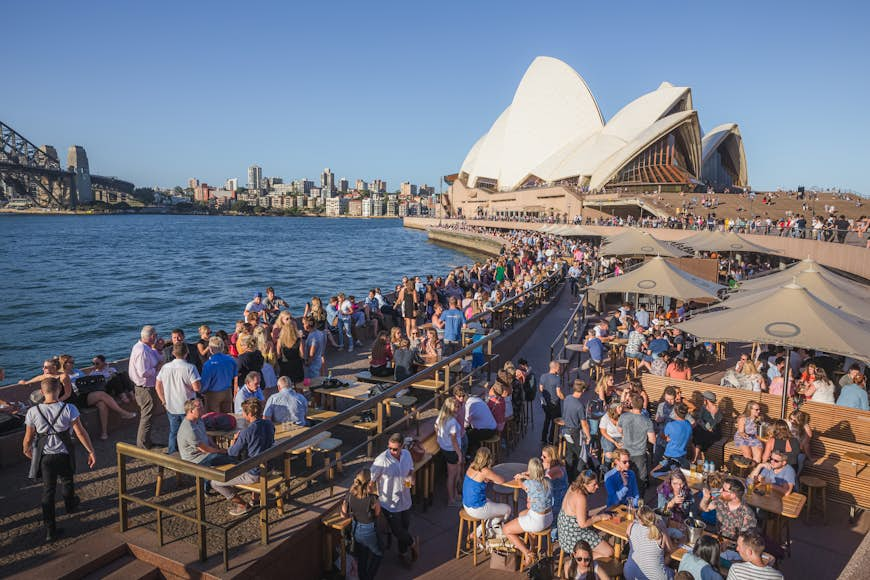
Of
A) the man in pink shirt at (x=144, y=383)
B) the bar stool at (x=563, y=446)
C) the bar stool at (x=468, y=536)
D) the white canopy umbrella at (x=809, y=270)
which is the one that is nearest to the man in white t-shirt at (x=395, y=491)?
the bar stool at (x=468, y=536)

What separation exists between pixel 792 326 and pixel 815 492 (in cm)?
173

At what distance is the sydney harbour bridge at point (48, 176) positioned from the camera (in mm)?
142750

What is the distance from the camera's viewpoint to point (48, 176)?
14475 centimetres

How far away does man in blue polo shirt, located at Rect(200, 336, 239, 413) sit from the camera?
580 centimetres

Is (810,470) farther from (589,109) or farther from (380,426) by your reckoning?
(589,109)

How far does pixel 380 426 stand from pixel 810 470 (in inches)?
178

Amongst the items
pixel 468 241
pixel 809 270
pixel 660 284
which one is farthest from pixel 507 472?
pixel 468 241

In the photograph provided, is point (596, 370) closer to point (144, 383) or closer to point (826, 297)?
point (826, 297)

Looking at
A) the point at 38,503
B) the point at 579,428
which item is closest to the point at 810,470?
the point at 579,428

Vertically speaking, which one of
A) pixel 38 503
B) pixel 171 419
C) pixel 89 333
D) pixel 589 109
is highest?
pixel 589 109

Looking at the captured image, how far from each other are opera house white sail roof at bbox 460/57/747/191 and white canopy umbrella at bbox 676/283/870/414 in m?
52.6

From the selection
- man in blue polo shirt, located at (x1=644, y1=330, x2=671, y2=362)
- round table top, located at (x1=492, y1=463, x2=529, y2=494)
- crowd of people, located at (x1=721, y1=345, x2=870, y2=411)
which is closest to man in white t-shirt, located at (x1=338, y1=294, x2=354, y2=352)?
man in blue polo shirt, located at (x1=644, y1=330, x2=671, y2=362)

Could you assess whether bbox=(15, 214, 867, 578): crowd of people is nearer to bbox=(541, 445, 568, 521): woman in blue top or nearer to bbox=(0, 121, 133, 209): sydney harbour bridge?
bbox=(541, 445, 568, 521): woman in blue top

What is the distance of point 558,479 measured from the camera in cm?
481
